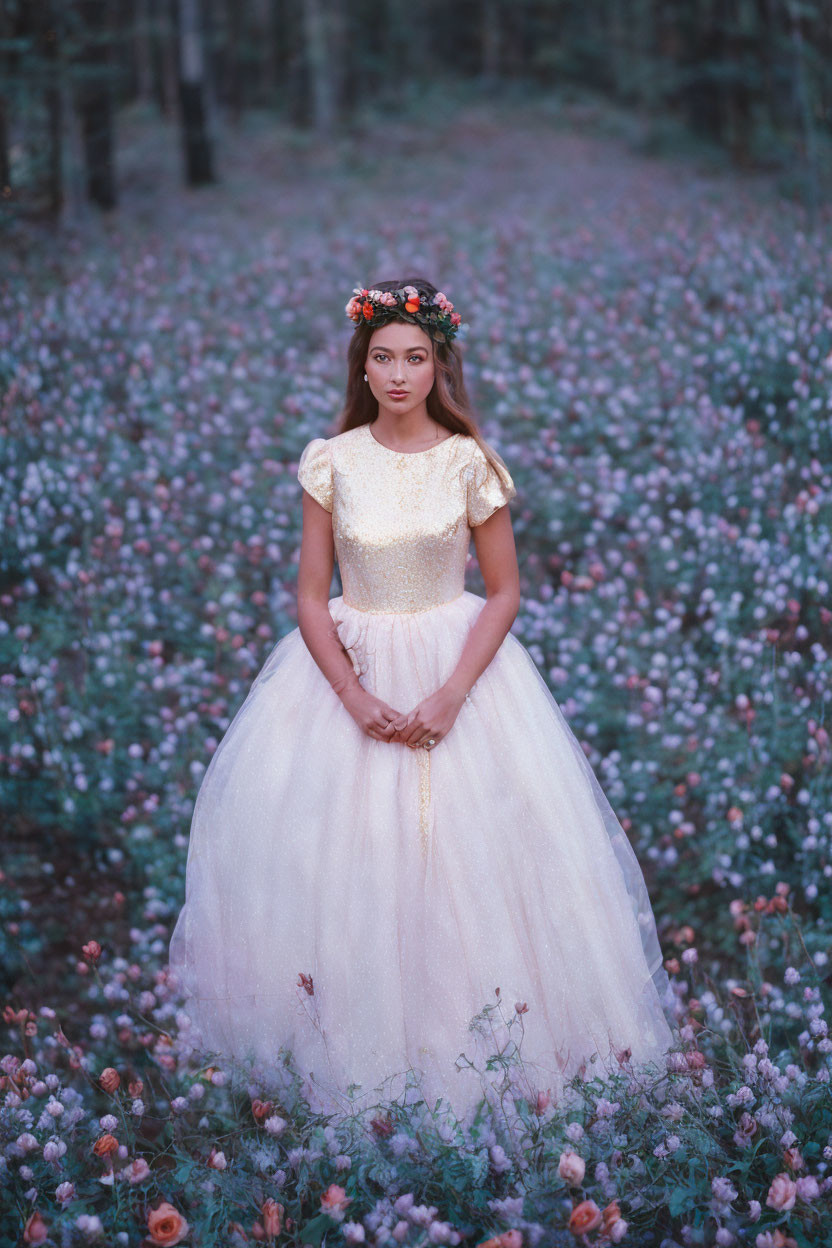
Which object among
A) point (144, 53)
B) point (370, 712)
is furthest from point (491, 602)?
point (144, 53)

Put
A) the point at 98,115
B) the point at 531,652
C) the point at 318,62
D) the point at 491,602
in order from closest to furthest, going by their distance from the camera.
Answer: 1. the point at 491,602
2. the point at 531,652
3. the point at 98,115
4. the point at 318,62

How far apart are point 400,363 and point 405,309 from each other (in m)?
0.17

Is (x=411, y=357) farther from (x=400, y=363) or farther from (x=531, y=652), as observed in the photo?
(x=531, y=652)

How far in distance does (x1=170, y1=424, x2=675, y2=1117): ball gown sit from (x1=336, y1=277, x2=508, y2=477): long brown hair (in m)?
0.08

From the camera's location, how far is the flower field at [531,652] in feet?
9.16

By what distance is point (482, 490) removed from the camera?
3.42 m

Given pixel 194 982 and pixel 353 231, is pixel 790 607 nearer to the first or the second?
pixel 194 982

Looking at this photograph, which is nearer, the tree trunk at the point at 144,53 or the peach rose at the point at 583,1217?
the peach rose at the point at 583,1217

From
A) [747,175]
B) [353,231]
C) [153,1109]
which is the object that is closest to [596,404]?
[153,1109]

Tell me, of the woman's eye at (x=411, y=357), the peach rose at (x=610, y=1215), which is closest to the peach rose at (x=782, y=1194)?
the peach rose at (x=610, y=1215)

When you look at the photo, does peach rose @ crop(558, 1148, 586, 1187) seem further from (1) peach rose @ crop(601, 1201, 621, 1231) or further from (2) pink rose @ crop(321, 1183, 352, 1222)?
(2) pink rose @ crop(321, 1183, 352, 1222)

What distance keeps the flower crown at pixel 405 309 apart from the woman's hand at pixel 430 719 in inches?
47.7

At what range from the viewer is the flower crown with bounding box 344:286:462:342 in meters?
3.25

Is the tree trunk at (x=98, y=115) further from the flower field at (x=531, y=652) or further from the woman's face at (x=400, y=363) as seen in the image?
the woman's face at (x=400, y=363)
